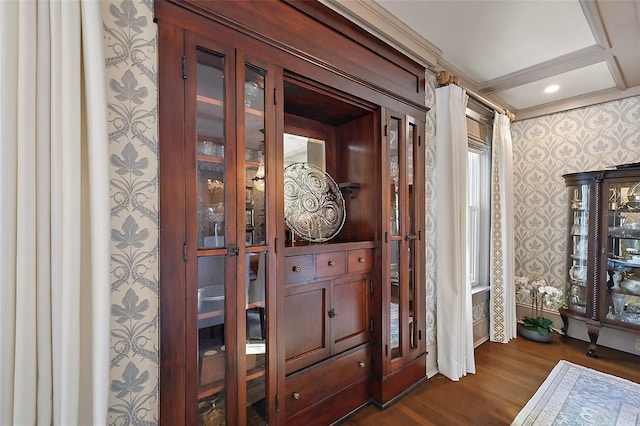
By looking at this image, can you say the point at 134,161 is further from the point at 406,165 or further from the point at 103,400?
the point at 406,165

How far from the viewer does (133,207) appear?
3.52 feet

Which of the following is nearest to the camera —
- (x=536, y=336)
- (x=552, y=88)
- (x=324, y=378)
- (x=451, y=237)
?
(x=324, y=378)

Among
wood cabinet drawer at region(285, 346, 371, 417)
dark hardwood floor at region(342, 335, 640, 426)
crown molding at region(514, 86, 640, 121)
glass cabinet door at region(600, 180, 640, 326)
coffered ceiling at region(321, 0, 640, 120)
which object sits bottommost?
dark hardwood floor at region(342, 335, 640, 426)

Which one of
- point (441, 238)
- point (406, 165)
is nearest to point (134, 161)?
point (406, 165)

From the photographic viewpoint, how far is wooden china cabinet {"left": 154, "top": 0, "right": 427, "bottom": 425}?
1134mm

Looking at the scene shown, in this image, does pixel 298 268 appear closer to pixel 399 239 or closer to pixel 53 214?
pixel 399 239

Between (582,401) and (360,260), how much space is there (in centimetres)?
195

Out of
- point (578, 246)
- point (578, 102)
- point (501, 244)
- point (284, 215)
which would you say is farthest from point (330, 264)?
point (578, 102)

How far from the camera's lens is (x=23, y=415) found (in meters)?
0.80

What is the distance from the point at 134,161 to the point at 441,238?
7.30 ft

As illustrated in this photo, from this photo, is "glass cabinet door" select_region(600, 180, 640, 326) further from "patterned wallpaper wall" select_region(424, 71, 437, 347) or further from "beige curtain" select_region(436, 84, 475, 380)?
"patterned wallpaper wall" select_region(424, 71, 437, 347)

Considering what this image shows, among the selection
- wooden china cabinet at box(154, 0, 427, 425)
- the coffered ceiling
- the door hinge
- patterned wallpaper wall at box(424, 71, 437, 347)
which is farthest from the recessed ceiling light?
the door hinge

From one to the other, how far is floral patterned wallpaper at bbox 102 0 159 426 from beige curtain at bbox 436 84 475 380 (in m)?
2.12

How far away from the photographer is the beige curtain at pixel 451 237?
7.59ft
